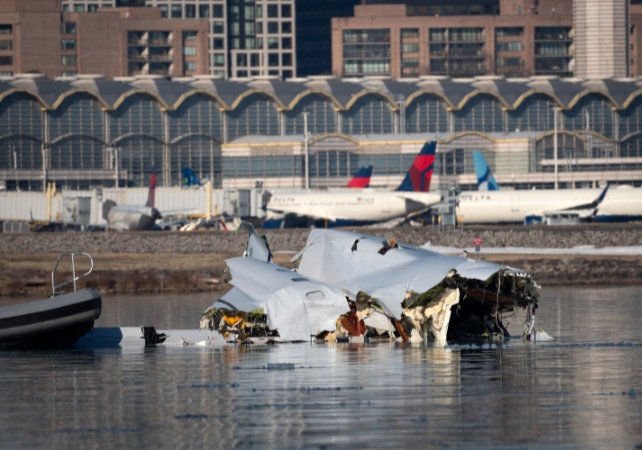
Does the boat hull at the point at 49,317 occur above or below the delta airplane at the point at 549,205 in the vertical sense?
below

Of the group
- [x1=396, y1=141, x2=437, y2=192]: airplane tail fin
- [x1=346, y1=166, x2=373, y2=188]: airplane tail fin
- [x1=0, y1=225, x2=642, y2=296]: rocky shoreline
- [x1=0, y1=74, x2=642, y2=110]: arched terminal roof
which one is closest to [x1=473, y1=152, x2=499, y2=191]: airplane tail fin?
[x1=346, y1=166, x2=373, y2=188]: airplane tail fin

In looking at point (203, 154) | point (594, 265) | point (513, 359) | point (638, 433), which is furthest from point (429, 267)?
point (203, 154)

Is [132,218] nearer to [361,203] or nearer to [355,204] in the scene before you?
[355,204]

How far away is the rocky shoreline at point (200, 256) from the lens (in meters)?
62.8

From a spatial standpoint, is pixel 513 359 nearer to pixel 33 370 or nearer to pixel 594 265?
pixel 33 370

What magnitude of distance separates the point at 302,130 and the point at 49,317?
13426 centimetres

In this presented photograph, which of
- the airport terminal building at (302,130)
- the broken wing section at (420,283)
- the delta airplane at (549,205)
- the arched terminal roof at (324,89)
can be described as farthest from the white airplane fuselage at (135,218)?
the broken wing section at (420,283)

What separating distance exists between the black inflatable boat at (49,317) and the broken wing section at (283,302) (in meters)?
3.54

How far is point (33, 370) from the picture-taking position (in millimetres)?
28641

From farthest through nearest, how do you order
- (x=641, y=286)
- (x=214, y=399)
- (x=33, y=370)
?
(x=641, y=286) < (x=33, y=370) < (x=214, y=399)

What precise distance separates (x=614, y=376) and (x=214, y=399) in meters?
8.57

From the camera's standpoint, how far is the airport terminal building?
154 metres

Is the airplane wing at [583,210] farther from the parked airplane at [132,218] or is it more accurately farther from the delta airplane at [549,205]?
the parked airplane at [132,218]

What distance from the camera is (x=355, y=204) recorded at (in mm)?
111250
